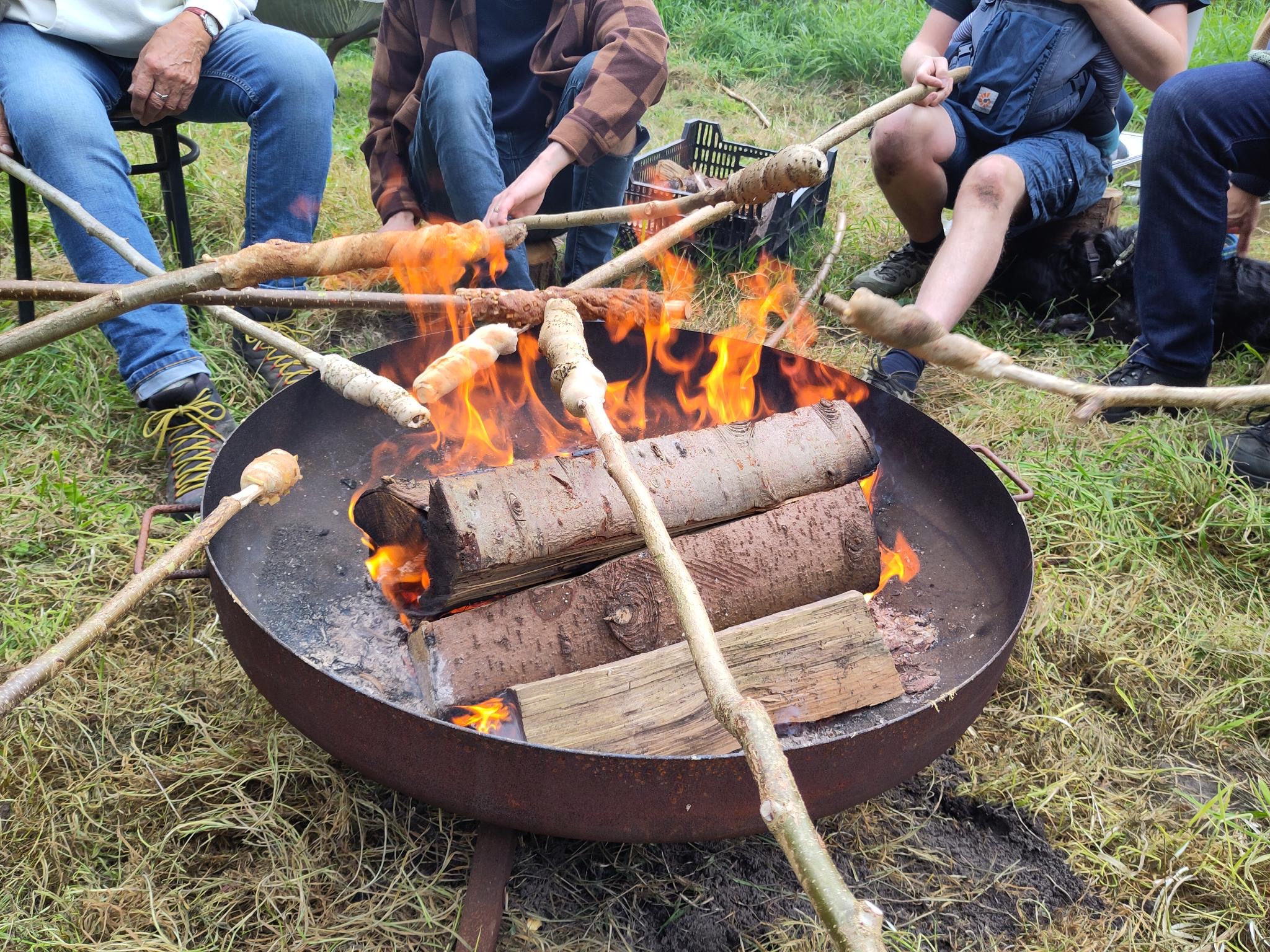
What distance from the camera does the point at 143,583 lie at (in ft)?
4.20

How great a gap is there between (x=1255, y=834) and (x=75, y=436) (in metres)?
3.27

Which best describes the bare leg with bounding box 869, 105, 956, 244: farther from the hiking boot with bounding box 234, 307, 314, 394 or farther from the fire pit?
the hiking boot with bounding box 234, 307, 314, 394

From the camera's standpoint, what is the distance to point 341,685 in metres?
1.37

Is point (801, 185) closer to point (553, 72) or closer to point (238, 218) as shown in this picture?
point (553, 72)

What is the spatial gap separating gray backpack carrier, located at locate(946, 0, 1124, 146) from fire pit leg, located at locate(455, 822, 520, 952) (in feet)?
10.2

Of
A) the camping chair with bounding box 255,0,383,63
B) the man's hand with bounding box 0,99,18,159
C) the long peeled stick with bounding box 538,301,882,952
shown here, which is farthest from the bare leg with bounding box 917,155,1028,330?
the camping chair with bounding box 255,0,383,63

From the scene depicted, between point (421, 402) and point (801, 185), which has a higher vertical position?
point (801, 185)

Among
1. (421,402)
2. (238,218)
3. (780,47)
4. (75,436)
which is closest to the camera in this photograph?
(421,402)

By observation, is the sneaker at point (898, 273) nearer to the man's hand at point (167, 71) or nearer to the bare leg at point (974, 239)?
the bare leg at point (974, 239)

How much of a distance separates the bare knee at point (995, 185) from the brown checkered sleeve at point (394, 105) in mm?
2021

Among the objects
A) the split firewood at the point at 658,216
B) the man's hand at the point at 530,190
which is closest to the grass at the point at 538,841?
the man's hand at the point at 530,190

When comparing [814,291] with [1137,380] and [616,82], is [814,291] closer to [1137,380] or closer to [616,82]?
[616,82]

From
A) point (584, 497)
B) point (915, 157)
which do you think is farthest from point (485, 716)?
point (915, 157)

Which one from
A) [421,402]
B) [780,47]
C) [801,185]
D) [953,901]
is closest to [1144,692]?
[953,901]
